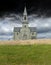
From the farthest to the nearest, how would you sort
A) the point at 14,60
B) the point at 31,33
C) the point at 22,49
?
the point at 31,33
the point at 22,49
the point at 14,60

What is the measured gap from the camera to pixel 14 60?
14.6 meters

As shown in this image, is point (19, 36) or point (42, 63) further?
point (19, 36)

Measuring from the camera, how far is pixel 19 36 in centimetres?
13750

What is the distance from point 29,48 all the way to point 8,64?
665cm

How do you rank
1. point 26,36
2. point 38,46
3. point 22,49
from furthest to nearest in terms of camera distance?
1. point 26,36
2. point 38,46
3. point 22,49

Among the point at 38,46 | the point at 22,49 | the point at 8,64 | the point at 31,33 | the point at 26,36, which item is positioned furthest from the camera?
the point at 31,33

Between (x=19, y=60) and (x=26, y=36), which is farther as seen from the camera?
(x=26, y=36)

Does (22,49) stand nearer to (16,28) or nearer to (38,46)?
(38,46)

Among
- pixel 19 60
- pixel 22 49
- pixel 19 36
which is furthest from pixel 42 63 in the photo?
pixel 19 36

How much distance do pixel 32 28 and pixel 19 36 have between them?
10433 mm

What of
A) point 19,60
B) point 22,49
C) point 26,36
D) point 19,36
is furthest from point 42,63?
point 19,36

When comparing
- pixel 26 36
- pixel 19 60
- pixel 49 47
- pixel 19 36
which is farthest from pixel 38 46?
pixel 19 36

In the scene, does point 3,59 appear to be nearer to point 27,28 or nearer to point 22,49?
point 22,49

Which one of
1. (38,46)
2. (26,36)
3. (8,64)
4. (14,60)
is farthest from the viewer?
(26,36)
